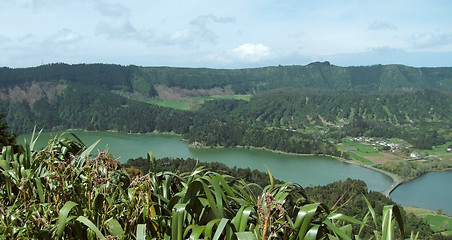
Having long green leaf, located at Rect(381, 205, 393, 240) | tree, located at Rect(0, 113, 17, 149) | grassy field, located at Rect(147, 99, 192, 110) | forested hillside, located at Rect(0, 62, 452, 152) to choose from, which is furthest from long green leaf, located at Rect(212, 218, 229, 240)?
grassy field, located at Rect(147, 99, 192, 110)

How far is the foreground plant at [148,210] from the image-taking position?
1255mm

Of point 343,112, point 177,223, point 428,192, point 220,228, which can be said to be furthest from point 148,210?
point 343,112

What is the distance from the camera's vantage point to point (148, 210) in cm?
133

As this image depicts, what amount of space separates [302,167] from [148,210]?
4599 cm

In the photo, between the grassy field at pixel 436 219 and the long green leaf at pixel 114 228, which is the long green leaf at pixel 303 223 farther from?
the grassy field at pixel 436 219

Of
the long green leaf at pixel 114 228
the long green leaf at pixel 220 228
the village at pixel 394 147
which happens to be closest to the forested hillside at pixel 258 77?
the village at pixel 394 147

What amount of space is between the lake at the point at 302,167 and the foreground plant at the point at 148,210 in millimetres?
29836

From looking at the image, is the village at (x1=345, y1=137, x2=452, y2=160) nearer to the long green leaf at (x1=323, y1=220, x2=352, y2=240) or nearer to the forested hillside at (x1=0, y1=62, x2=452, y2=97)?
the long green leaf at (x1=323, y1=220, x2=352, y2=240)

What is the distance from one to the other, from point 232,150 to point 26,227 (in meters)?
58.5

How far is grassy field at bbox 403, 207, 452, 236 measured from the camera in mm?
25606

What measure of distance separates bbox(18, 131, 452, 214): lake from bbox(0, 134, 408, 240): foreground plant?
97.9 ft

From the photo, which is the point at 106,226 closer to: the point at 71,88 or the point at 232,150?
the point at 232,150

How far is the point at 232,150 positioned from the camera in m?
59.6

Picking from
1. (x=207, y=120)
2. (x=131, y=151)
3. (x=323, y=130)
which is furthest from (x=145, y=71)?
(x=131, y=151)
